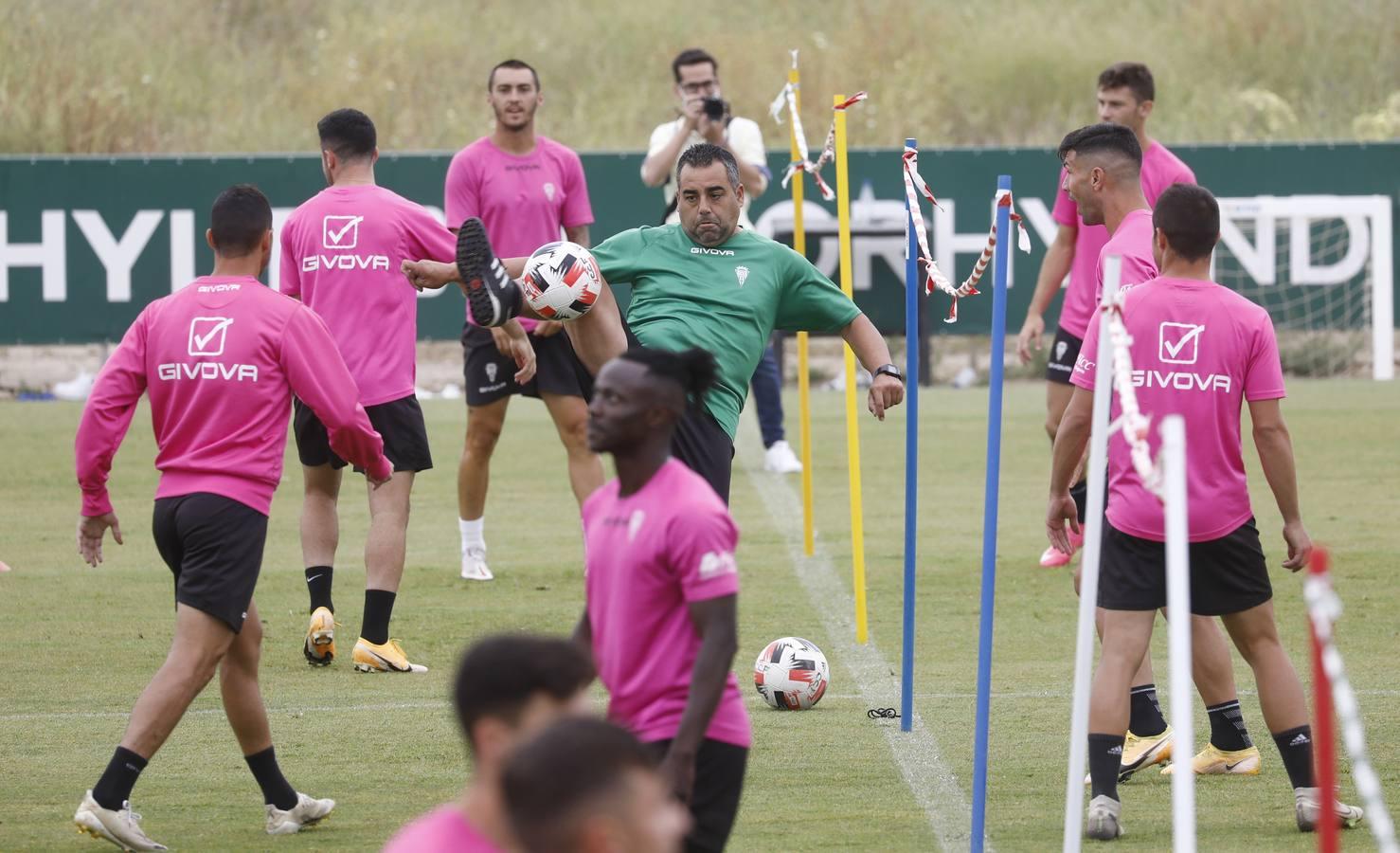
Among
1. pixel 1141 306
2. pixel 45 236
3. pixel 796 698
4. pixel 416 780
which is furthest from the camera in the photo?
pixel 45 236

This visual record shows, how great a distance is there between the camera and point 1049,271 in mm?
10195

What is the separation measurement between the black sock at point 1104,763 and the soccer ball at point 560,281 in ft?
7.25

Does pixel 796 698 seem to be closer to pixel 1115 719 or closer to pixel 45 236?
pixel 1115 719

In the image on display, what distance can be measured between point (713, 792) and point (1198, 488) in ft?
7.18

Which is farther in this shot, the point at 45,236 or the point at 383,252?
the point at 45,236

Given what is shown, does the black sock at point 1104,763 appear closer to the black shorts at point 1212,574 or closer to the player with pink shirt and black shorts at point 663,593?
the black shorts at point 1212,574

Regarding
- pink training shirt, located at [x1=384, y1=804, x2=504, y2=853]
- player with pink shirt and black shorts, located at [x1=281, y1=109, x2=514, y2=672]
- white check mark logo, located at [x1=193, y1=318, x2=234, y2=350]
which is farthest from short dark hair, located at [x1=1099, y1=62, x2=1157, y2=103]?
pink training shirt, located at [x1=384, y1=804, x2=504, y2=853]

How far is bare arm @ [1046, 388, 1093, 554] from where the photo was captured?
6293 mm

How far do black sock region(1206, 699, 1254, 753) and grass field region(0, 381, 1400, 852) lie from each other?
14cm

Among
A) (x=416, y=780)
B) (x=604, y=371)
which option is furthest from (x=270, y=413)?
(x=604, y=371)

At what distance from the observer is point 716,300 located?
671cm

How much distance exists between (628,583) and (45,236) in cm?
1664

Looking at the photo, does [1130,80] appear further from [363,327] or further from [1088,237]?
[363,327]

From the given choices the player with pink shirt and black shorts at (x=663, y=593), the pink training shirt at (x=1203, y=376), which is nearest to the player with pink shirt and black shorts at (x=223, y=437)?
the player with pink shirt and black shorts at (x=663, y=593)
